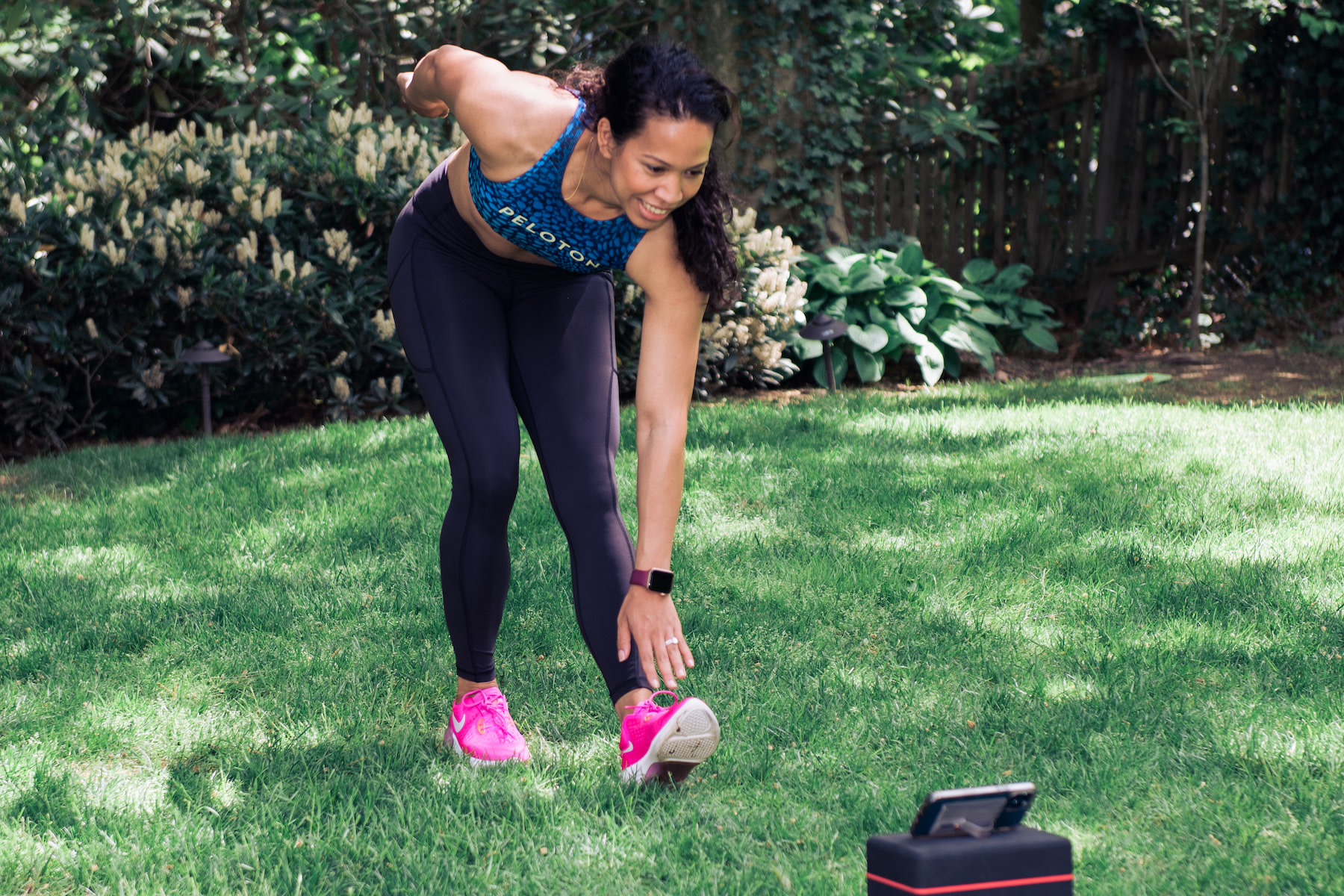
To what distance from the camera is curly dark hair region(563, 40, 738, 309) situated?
201cm

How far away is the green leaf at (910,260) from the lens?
294 inches

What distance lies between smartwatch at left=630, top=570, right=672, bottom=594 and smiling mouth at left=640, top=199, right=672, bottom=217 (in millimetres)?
682

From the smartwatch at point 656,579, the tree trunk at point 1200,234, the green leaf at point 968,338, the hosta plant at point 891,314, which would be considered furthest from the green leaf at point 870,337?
the smartwatch at point 656,579

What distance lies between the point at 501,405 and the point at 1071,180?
8.24 metres

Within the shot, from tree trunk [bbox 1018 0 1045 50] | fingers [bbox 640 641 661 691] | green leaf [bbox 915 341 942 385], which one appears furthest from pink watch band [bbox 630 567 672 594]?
tree trunk [bbox 1018 0 1045 50]

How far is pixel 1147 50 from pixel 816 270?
3.25 metres

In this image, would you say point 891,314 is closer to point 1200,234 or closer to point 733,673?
point 1200,234

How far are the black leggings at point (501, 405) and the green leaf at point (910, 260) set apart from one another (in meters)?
5.31

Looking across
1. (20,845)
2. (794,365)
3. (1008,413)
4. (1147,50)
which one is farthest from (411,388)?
(1147,50)

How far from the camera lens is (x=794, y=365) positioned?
6789mm

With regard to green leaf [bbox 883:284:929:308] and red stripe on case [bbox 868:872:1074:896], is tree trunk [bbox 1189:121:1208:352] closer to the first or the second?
green leaf [bbox 883:284:929:308]

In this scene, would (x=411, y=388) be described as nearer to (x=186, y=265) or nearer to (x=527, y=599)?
(x=186, y=265)

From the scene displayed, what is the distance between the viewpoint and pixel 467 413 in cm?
237

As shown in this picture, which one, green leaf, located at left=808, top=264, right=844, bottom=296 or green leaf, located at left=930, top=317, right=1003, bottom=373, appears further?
green leaf, located at left=808, top=264, right=844, bottom=296
